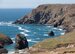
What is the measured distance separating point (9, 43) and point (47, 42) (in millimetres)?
24713

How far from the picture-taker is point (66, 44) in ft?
337

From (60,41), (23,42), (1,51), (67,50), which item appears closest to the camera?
(67,50)

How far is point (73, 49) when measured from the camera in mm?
93688

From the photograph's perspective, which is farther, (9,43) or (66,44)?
(9,43)

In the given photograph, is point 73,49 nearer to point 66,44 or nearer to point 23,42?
point 66,44

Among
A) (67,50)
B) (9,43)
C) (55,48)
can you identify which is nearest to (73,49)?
(67,50)

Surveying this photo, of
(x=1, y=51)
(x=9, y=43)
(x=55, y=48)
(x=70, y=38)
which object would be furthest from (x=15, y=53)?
(x=9, y=43)

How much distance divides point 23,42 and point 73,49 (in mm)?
26240

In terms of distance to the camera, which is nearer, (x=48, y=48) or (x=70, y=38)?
(x=48, y=48)

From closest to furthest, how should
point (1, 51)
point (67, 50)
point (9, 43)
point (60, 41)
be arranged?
point (67, 50) < point (1, 51) < point (60, 41) < point (9, 43)

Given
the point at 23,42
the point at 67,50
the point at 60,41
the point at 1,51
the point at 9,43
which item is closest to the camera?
the point at 67,50

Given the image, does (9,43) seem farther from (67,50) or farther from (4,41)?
(67,50)

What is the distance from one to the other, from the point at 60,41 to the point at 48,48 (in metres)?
8.14

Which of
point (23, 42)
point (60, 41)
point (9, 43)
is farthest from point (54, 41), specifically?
point (9, 43)
